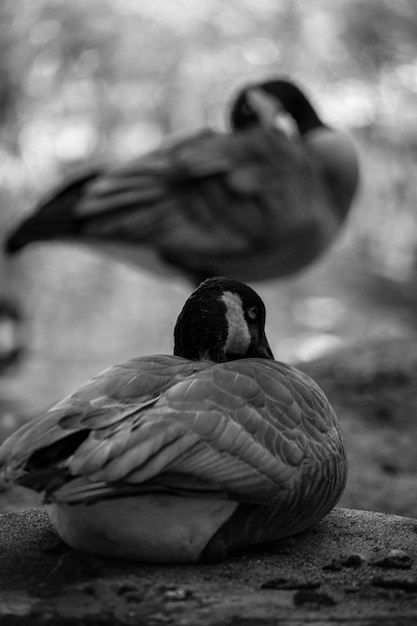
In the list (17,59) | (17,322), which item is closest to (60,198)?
(17,322)

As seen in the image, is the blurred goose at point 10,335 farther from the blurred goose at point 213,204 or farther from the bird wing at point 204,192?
the bird wing at point 204,192

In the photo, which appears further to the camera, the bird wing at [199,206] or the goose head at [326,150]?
the goose head at [326,150]

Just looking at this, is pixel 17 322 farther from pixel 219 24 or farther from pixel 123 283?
pixel 219 24

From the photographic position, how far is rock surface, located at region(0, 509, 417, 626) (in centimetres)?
141

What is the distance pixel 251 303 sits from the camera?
197 centimetres

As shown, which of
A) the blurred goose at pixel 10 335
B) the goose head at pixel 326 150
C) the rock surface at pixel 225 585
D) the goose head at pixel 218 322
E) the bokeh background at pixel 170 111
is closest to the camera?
the rock surface at pixel 225 585

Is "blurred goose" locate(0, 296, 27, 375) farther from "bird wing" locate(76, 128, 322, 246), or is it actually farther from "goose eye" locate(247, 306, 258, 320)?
"goose eye" locate(247, 306, 258, 320)

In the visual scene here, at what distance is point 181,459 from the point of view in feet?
Answer: 4.95

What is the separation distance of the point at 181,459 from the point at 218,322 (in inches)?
18.3

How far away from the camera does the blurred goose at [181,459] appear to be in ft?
4.88

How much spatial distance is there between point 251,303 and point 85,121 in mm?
5647

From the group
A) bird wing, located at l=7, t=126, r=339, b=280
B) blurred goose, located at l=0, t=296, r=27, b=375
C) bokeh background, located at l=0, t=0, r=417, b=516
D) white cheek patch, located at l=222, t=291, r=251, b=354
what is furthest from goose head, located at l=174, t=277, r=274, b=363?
bokeh background, located at l=0, t=0, r=417, b=516

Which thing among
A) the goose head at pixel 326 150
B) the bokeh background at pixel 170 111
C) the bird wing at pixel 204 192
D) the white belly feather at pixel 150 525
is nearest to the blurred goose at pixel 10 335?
the bokeh background at pixel 170 111

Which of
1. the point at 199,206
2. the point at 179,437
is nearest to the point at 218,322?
the point at 179,437
